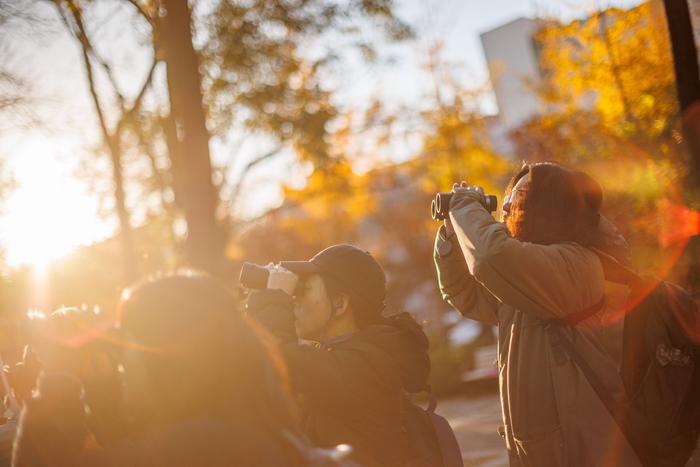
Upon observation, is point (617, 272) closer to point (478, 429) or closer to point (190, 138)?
point (190, 138)

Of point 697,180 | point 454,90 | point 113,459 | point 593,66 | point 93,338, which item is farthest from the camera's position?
point 454,90

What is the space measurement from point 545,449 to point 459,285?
76cm

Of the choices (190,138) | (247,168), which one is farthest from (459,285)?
(247,168)

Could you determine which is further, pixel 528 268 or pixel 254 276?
pixel 254 276

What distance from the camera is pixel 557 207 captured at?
2789mm

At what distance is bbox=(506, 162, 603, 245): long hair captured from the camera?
2.78 meters

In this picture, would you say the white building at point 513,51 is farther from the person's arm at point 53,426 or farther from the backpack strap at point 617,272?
the person's arm at point 53,426

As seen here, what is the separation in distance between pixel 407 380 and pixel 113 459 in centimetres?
139

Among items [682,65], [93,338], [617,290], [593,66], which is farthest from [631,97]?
[93,338]

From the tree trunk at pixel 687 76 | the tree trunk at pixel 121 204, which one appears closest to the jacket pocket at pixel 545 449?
the tree trunk at pixel 687 76

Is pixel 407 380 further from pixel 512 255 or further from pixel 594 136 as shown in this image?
pixel 594 136

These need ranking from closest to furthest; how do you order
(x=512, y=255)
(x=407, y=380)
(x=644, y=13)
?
(x=512, y=255)
(x=407, y=380)
(x=644, y=13)

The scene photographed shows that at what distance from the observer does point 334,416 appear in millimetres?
2820

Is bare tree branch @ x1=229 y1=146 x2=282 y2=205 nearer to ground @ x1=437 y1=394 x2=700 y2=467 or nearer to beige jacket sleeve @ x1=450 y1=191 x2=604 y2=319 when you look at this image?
ground @ x1=437 y1=394 x2=700 y2=467
